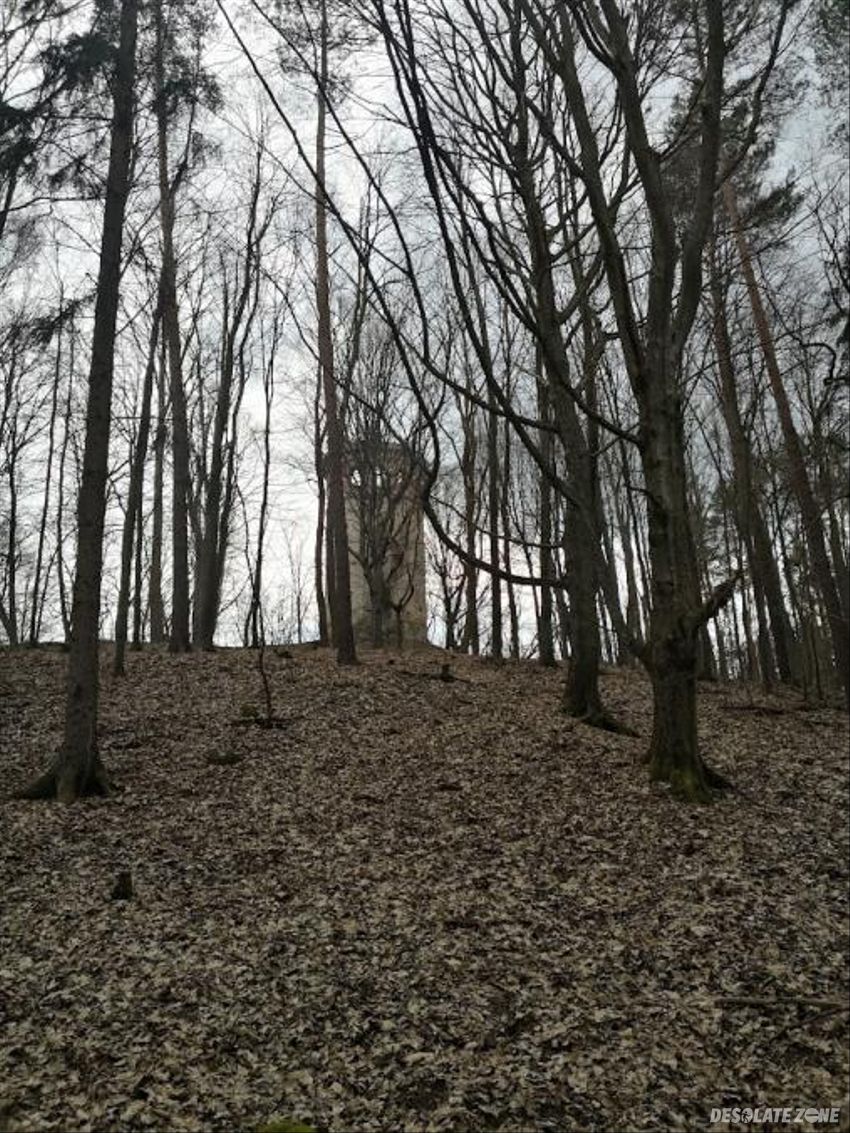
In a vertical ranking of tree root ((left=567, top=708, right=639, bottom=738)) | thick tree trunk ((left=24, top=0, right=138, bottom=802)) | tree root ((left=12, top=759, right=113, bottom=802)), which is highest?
thick tree trunk ((left=24, top=0, right=138, bottom=802))

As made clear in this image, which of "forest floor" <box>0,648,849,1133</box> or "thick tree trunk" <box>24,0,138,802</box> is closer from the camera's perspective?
"forest floor" <box>0,648,849,1133</box>

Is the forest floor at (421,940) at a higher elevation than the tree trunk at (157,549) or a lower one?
lower

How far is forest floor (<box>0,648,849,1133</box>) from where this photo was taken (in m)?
2.86

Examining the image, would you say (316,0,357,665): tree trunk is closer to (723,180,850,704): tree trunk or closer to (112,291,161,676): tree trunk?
(112,291,161,676): tree trunk

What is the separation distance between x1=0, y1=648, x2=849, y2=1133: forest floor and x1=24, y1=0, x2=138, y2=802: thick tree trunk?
0.38m

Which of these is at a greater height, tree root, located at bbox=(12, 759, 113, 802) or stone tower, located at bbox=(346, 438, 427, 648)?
stone tower, located at bbox=(346, 438, 427, 648)

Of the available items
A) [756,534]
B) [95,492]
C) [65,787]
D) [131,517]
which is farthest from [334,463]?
[65,787]

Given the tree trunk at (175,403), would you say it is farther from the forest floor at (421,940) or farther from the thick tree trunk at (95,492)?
the forest floor at (421,940)

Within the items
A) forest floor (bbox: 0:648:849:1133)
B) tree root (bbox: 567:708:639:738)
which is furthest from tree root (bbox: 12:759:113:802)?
tree root (bbox: 567:708:639:738)

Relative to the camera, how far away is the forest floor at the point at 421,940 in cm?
286

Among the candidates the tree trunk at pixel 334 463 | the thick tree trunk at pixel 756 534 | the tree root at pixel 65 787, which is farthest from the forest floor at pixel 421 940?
the thick tree trunk at pixel 756 534

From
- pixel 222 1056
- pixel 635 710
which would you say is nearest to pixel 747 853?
pixel 222 1056

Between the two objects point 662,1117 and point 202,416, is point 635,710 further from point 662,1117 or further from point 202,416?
point 202,416

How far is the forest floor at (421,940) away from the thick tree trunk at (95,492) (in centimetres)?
38
